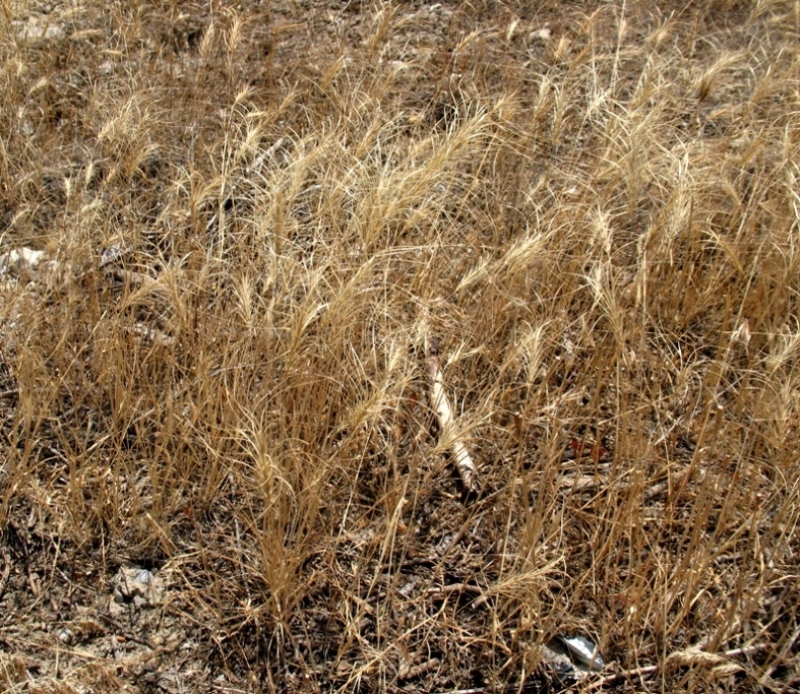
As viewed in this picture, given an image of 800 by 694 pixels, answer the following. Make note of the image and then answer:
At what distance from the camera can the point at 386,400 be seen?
1589mm

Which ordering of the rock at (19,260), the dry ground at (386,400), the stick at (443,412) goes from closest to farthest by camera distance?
the dry ground at (386,400), the stick at (443,412), the rock at (19,260)

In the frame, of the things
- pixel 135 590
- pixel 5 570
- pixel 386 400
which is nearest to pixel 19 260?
pixel 5 570

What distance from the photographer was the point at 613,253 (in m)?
2.26

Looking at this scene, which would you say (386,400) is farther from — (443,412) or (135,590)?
(135,590)

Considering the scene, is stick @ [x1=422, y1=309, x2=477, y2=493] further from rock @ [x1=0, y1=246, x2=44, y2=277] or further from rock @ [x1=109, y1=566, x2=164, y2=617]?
rock @ [x1=0, y1=246, x2=44, y2=277]

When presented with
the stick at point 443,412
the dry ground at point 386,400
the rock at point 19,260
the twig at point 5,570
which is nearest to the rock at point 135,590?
the dry ground at point 386,400

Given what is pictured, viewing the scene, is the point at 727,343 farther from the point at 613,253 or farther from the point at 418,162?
the point at 418,162

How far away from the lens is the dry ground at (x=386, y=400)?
157cm

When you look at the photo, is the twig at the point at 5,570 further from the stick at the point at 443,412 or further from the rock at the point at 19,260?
the stick at the point at 443,412

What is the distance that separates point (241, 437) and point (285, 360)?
0.18 metres

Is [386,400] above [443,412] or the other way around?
above

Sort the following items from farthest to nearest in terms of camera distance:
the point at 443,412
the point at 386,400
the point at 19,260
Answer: the point at 19,260
the point at 443,412
the point at 386,400

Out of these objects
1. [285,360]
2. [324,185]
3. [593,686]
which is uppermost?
[324,185]

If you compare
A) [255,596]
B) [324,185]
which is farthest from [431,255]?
[255,596]
